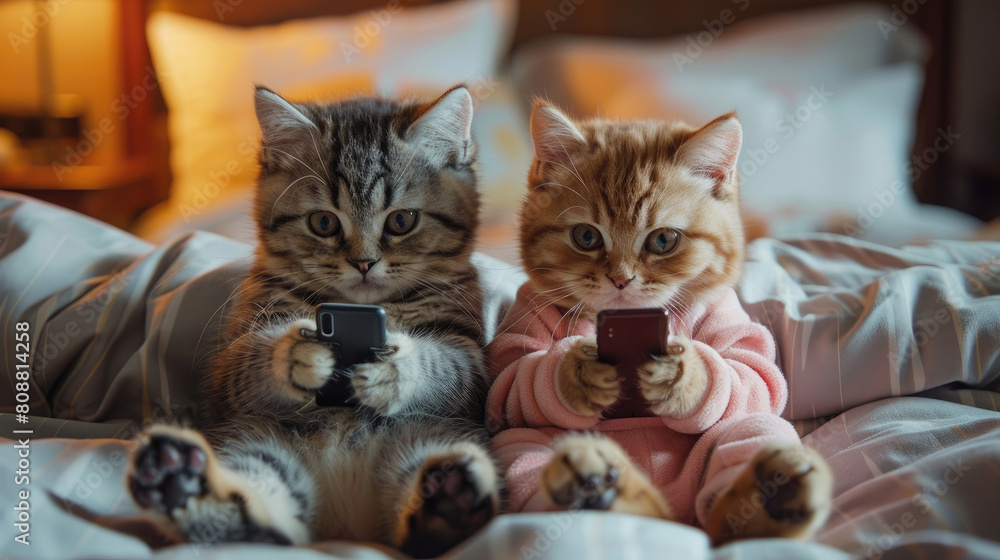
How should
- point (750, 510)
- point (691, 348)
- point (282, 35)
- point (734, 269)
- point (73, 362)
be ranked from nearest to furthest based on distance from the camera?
point (750, 510) → point (691, 348) → point (734, 269) → point (73, 362) → point (282, 35)

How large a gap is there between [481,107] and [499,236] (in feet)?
2.07

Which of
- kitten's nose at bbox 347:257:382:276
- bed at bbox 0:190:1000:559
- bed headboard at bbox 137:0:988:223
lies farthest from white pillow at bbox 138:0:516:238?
kitten's nose at bbox 347:257:382:276

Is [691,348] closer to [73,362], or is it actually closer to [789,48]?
[73,362]

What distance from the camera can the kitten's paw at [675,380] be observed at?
91 cm

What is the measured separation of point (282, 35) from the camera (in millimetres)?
2367

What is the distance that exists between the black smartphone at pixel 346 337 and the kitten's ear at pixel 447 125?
416 millimetres

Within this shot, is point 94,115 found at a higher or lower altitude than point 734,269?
higher

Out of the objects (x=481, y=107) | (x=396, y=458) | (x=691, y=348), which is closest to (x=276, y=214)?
(x=396, y=458)

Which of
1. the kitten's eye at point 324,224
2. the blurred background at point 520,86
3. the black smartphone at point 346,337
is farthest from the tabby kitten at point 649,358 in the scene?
the blurred background at point 520,86

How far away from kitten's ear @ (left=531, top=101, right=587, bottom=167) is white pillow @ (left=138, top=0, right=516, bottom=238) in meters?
1.19

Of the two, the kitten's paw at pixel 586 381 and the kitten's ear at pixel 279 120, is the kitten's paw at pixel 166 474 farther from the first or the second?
the kitten's ear at pixel 279 120

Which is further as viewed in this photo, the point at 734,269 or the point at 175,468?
the point at 734,269

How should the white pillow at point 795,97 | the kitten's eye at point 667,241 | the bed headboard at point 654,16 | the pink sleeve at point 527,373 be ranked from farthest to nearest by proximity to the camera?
the bed headboard at point 654,16 < the white pillow at point 795,97 < the kitten's eye at point 667,241 < the pink sleeve at point 527,373

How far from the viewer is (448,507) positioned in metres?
0.82
